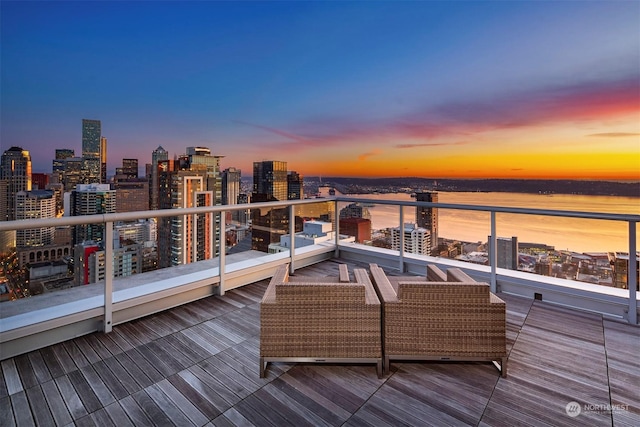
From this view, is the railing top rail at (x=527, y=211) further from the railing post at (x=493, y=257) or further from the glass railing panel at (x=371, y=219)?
the railing post at (x=493, y=257)

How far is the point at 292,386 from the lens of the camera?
6.32 feet

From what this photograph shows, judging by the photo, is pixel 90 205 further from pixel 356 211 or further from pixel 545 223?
pixel 545 223

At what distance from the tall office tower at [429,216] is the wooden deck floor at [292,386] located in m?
1.72

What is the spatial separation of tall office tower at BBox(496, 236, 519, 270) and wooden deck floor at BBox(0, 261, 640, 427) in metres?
1.11

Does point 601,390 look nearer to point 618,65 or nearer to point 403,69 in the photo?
point 618,65

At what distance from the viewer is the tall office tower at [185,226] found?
10.2 feet

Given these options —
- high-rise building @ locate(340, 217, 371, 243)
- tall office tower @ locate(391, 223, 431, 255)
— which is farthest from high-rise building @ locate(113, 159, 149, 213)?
tall office tower @ locate(391, 223, 431, 255)

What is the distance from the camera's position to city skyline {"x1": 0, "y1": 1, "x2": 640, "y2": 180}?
556 centimetres

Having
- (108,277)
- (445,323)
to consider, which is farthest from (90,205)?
(445,323)

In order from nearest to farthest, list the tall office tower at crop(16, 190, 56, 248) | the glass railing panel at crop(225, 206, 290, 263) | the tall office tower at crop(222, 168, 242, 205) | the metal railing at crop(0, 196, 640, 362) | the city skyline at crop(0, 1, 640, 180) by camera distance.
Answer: the tall office tower at crop(16, 190, 56, 248) → the metal railing at crop(0, 196, 640, 362) → the glass railing panel at crop(225, 206, 290, 263) → the tall office tower at crop(222, 168, 242, 205) → the city skyline at crop(0, 1, 640, 180)

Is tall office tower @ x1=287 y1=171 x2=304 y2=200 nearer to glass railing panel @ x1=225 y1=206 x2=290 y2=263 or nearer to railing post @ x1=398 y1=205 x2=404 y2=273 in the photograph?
glass railing panel @ x1=225 y1=206 x2=290 y2=263

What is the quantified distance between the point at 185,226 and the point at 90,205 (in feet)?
2.82

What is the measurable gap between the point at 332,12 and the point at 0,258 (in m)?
7.74

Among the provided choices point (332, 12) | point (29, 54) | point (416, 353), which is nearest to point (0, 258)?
point (416, 353)
